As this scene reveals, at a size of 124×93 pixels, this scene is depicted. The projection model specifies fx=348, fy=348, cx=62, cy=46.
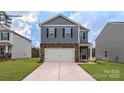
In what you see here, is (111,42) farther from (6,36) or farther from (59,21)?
(6,36)

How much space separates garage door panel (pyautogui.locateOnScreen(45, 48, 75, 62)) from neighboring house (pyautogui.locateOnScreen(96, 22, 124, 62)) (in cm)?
438

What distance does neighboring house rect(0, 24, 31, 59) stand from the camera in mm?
31448

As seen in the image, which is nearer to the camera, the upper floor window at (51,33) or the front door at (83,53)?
the upper floor window at (51,33)

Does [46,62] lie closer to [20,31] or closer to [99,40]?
[20,31]

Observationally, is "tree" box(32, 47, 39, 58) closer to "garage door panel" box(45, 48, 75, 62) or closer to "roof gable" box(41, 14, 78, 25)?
"garage door panel" box(45, 48, 75, 62)

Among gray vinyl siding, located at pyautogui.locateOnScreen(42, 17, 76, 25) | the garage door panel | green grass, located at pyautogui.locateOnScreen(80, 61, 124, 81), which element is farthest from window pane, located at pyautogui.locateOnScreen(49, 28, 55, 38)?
green grass, located at pyautogui.locateOnScreen(80, 61, 124, 81)

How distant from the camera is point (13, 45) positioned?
34.4 meters

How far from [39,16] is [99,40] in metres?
8.19

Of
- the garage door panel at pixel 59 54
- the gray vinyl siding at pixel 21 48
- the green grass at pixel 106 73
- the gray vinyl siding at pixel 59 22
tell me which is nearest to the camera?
the green grass at pixel 106 73

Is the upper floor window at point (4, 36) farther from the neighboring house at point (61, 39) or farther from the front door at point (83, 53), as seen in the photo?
the front door at point (83, 53)

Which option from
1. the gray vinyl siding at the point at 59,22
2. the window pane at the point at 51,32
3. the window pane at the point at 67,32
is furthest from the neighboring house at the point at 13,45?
the window pane at the point at 67,32

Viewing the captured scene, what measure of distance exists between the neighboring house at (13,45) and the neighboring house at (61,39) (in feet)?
9.80

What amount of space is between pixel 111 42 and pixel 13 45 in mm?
10736

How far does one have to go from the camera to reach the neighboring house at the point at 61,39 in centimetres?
3550
